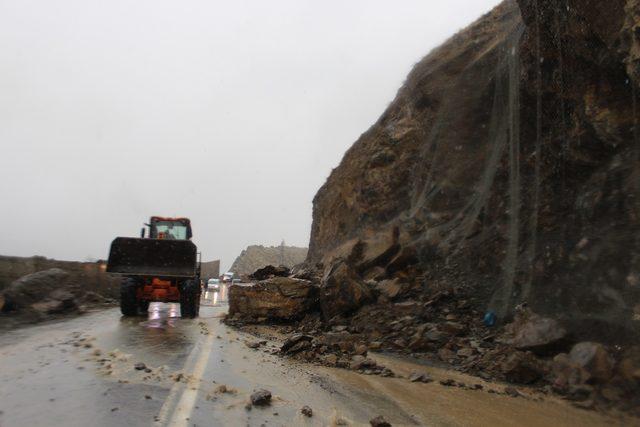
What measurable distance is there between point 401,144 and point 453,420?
50.2 ft

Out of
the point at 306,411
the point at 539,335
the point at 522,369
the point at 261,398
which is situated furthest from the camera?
the point at 539,335

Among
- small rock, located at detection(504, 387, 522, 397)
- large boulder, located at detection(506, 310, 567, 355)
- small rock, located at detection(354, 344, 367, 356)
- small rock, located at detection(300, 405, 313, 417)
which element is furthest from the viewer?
small rock, located at detection(354, 344, 367, 356)

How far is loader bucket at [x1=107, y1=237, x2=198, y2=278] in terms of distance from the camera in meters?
16.1

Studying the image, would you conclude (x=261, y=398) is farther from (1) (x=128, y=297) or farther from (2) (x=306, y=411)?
(1) (x=128, y=297)

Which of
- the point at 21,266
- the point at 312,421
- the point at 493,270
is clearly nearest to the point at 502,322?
the point at 493,270

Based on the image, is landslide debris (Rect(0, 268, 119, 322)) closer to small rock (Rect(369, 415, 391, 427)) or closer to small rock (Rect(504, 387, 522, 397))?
small rock (Rect(369, 415, 391, 427))

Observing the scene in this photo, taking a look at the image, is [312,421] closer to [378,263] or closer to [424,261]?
[424,261]

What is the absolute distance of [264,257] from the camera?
93.6 m

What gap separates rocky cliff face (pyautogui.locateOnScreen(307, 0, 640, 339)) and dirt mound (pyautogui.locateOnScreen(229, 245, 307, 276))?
2862 inches

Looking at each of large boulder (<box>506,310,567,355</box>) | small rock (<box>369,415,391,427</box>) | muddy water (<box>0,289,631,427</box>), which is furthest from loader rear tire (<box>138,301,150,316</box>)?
small rock (<box>369,415,391,427</box>)

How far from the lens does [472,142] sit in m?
14.2

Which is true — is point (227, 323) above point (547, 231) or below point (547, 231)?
below

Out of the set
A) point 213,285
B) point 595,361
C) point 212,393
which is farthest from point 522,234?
A: point 213,285

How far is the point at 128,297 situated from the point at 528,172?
12.1m
